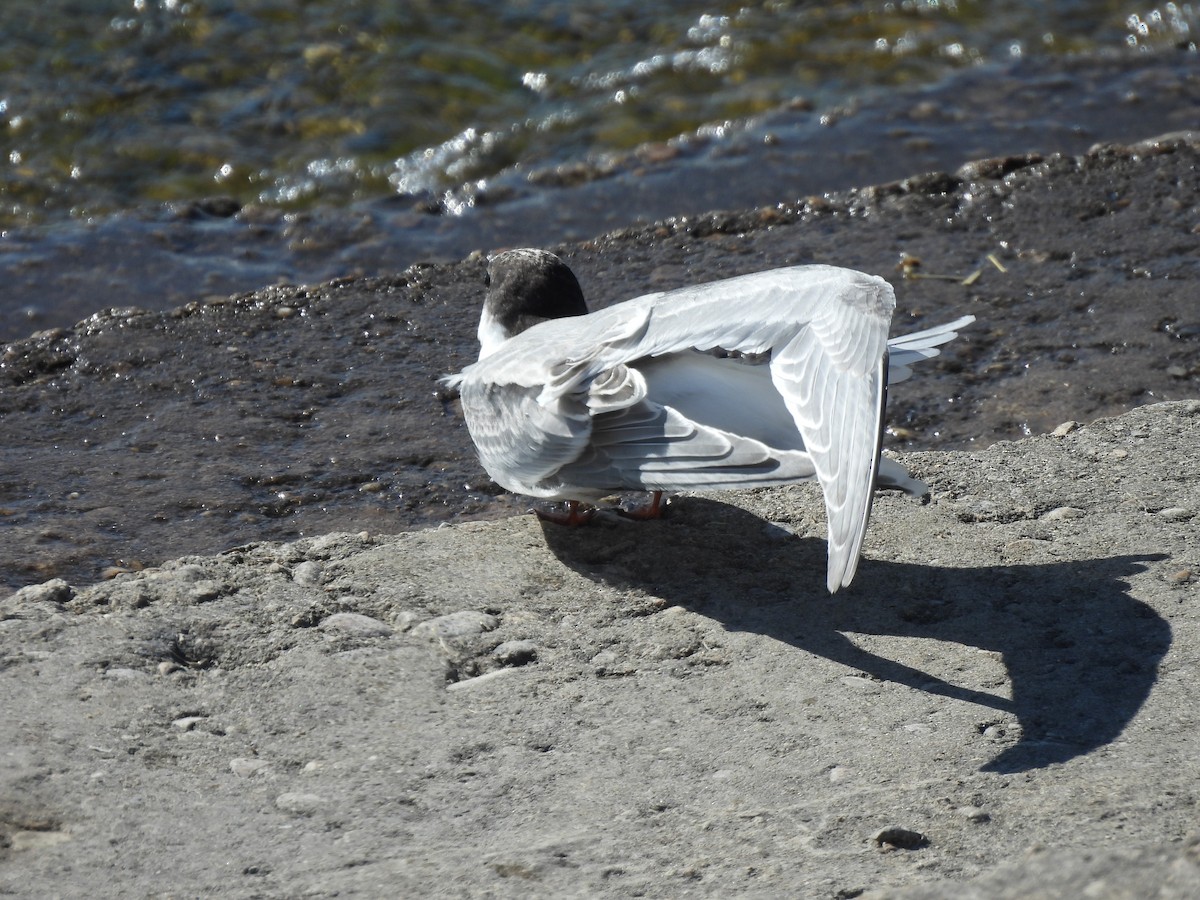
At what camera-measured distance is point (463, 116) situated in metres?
7.07

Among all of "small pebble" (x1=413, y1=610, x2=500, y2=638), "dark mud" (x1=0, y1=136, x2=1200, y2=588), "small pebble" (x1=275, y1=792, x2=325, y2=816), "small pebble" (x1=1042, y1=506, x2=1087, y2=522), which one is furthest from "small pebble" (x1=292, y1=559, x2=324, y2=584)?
"small pebble" (x1=1042, y1=506, x2=1087, y2=522)

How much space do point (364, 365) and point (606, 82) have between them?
3.29 m

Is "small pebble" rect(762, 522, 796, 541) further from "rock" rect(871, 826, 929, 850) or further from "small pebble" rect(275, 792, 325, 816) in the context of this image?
"small pebble" rect(275, 792, 325, 816)

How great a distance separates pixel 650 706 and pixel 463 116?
4.99 meters

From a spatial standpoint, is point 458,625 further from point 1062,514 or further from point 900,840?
point 1062,514

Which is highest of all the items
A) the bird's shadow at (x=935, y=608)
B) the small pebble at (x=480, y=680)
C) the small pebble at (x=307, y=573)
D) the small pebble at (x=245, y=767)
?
the small pebble at (x=307, y=573)

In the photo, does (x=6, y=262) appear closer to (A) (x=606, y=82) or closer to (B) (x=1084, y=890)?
(A) (x=606, y=82)

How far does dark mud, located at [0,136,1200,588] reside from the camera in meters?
3.89

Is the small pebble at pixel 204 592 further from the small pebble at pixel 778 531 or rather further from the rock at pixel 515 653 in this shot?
the small pebble at pixel 778 531

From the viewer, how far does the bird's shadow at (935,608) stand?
2.59 metres

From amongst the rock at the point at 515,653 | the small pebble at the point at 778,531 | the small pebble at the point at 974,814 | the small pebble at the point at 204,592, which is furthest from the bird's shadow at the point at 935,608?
the small pebble at the point at 204,592

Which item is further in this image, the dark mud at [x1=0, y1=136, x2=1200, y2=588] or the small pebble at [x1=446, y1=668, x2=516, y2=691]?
the dark mud at [x1=0, y1=136, x2=1200, y2=588]

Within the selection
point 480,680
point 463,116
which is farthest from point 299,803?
point 463,116

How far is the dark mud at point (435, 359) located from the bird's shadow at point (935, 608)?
2.23ft
